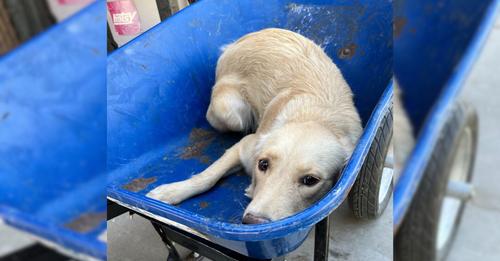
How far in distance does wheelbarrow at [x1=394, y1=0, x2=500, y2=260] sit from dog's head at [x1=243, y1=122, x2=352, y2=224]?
1203 mm

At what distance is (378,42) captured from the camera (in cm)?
225

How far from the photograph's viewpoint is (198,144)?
2.29 metres

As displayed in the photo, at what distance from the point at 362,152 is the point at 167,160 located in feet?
3.76

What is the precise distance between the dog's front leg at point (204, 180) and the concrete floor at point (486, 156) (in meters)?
1.63

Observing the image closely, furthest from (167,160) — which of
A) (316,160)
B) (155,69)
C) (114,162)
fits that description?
(316,160)

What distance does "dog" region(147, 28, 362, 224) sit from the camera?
Result: 1622 mm

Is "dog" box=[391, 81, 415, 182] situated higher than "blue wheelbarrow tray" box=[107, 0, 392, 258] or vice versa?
"dog" box=[391, 81, 415, 182]

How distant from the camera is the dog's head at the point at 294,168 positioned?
Answer: 5.06 feet

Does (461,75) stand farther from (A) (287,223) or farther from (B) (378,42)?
(B) (378,42)

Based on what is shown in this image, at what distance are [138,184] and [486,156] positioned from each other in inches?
74.9

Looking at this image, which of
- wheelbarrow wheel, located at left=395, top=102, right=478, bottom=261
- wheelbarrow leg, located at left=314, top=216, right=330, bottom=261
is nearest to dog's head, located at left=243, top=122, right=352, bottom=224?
wheelbarrow leg, located at left=314, top=216, right=330, bottom=261

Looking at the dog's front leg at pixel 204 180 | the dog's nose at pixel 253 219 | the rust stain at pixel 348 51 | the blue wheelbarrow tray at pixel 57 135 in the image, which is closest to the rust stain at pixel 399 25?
the blue wheelbarrow tray at pixel 57 135

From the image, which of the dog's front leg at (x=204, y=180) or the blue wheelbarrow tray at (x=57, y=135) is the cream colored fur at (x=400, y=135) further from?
the dog's front leg at (x=204, y=180)

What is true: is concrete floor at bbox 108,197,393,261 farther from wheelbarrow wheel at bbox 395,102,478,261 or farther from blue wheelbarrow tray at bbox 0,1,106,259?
blue wheelbarrow tray at bbox 0,1,106,259
